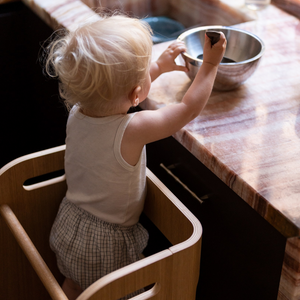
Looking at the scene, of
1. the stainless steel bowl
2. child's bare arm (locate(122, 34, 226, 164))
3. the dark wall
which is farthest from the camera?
the dark wall

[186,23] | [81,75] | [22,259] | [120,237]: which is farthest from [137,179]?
[186,23]

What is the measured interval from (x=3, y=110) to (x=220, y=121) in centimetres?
115

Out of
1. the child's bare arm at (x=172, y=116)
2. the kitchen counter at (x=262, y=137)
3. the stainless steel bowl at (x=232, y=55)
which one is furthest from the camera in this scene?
the stainless steel bowl at (x=232, y=55)

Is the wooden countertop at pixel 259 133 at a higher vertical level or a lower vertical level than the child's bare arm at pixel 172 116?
lower

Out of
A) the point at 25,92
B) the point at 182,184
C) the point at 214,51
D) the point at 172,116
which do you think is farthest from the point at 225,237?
the point at 25,92

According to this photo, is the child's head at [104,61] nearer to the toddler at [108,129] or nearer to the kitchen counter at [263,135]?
the toddler at [108,129]

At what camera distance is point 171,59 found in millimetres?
990

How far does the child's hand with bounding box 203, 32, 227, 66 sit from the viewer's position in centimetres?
84

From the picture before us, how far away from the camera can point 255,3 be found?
4.55 ft

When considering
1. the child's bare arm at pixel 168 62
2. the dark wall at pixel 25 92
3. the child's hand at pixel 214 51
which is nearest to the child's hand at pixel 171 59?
the child's bare arm at pixel 168 62

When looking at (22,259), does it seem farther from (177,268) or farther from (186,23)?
(186,23)

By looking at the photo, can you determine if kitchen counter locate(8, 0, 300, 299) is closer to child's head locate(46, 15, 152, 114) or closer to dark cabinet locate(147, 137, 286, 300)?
dark cabinet locate(147, 137, 286, 300)

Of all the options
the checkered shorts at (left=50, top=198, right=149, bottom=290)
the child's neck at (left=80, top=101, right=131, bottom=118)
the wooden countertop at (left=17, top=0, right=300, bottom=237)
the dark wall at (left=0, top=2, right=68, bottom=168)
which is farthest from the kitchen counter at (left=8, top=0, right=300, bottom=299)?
the dark wall at (left=0, top=2, right=68, bottom=168)

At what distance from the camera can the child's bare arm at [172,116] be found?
2.73 ft
